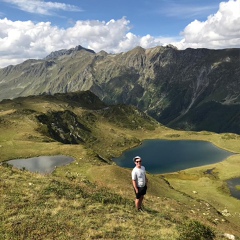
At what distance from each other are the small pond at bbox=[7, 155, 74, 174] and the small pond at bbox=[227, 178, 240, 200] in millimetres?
58084

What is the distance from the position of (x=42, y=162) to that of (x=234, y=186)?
7388 cm

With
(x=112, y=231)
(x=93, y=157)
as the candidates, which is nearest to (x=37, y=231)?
(x=112, y=231)

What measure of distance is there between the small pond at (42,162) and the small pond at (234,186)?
2287 inches

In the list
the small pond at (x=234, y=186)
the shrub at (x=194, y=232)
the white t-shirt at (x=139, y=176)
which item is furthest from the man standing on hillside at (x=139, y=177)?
the small pond at (x=234, y=186)

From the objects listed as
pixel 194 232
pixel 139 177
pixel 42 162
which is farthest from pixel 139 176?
pixel 42 162

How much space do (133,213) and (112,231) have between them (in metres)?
5.59

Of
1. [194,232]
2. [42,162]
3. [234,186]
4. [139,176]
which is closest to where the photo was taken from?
[194,232]

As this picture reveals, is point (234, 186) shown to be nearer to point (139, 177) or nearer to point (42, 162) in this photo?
point (42, 162)

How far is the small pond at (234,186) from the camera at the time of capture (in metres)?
105

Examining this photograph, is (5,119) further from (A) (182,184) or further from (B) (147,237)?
(B) (147,237)

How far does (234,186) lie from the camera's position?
384 ft

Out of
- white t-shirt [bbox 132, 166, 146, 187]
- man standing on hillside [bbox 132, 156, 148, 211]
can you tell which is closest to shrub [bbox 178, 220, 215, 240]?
man standing on hillside [bbox 132, 156, 148, 211]

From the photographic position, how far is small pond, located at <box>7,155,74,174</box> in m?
88.2

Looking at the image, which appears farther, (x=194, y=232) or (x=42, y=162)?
(x=42, y=162)
